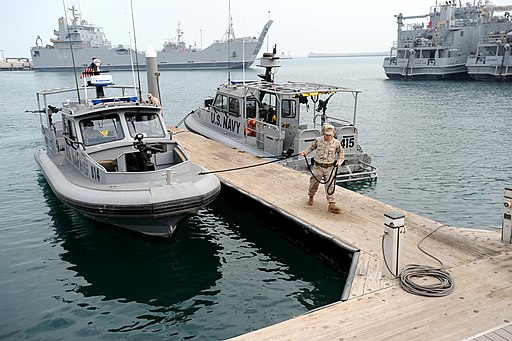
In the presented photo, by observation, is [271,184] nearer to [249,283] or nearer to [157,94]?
[249,283]

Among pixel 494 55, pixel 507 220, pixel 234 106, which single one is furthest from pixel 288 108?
pixel 494 55

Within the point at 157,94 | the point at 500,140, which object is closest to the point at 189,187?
the point at 157,94

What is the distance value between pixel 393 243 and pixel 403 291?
70 centimetres

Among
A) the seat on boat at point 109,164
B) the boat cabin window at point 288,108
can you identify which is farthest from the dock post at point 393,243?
the boat cabin window at point 288,108

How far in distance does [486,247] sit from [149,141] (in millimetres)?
7902

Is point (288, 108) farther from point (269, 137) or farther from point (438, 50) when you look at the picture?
point (438, 50)

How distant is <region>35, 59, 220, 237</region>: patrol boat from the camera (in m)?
8.92

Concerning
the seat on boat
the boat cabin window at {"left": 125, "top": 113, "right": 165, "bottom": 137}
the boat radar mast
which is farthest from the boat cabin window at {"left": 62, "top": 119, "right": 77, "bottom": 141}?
the boat radar mast

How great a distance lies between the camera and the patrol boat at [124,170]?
8.92 meters

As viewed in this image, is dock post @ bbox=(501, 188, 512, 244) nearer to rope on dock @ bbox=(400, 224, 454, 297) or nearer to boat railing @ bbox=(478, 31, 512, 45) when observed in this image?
rope on dock @ bbox=(400, 224, 454, 297)

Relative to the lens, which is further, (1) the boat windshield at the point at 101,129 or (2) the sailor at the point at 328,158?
(1) the boat windshield at the point at 101,129

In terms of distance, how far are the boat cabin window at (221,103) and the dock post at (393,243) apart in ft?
39.9

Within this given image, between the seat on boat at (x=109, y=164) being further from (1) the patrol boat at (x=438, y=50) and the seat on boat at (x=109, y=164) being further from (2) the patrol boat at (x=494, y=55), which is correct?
(1) the patrol boat at (x=438, y=50)

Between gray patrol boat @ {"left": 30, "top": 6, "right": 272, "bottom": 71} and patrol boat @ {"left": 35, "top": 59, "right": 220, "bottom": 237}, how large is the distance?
92.9 meters
